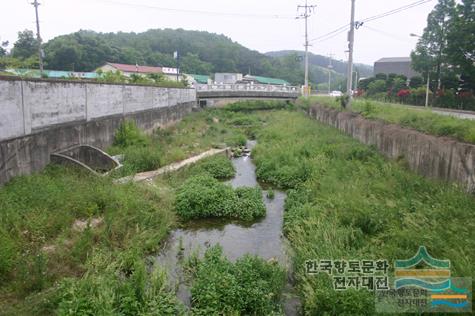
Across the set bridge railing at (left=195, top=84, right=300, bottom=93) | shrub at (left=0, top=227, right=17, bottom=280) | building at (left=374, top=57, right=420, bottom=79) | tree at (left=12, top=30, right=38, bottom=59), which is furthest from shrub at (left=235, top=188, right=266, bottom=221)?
building at (left=374, top=57, right=420, bottom=79)

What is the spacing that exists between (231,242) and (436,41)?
1102 inches

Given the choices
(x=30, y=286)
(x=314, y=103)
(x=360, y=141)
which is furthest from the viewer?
(x=314, y=103)

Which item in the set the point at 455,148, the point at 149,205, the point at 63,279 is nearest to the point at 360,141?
the point at 455,148

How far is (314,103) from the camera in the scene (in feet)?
114

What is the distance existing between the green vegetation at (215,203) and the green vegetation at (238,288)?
3.72 meters

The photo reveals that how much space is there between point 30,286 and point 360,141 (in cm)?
1607

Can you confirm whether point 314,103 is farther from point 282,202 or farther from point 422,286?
point 422,286

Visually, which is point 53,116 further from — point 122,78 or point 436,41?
point 436,41

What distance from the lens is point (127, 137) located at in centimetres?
1722

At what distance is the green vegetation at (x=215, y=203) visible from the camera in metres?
11.0

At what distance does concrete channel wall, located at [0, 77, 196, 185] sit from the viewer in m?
9.59

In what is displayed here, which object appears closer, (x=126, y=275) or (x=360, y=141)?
(x=126, y=275)

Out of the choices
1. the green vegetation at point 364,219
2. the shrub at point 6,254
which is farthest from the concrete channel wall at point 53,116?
the green vegetation at point 364,219

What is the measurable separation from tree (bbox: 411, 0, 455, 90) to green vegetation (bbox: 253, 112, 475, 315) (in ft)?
A: 62.1
